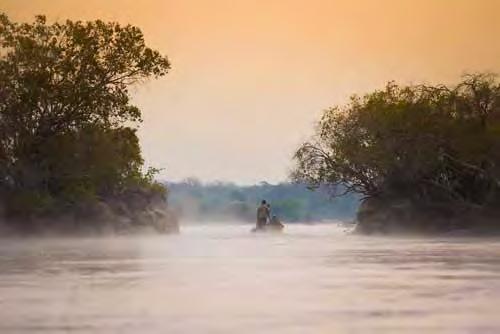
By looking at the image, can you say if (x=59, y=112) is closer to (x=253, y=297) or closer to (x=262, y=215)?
(x=262, y=215)

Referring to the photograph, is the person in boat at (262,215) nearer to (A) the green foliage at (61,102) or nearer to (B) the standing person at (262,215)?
(B) the standing person at (262,215)

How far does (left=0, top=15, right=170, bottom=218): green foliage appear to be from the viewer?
3581 cm

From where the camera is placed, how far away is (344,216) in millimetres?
94625

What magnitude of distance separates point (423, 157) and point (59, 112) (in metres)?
13.2

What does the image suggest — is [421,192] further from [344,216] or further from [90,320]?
[344,216]

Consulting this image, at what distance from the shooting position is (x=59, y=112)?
121 ft

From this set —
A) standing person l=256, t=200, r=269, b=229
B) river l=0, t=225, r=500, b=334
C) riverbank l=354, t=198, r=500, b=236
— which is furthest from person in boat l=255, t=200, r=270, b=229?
river l=0, t=225, r=500, b=334

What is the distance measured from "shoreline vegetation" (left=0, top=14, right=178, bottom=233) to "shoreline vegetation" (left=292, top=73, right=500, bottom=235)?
904 centimetres

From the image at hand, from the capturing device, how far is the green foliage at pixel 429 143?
37562 mm

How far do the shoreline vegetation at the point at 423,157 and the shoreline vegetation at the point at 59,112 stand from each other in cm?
904

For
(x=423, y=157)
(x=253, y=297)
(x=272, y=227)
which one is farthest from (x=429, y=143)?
(x=253, y=297)

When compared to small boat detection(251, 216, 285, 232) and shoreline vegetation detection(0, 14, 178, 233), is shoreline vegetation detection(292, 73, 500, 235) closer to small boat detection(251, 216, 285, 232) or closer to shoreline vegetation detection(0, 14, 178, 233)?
small boat detection(251, 216, 285, 232)

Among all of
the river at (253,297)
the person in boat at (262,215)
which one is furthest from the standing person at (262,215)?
the river at (253,297)

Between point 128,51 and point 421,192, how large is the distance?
12.9 meters
